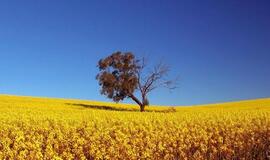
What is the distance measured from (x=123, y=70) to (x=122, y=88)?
250cm

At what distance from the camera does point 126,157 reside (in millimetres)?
13812

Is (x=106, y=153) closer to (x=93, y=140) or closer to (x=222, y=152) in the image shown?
(x=93, y=140)

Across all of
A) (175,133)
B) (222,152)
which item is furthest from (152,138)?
(222,152)

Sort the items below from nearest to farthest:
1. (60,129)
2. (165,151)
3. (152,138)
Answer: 1. (165,151)
2. (152,138)
3. (60,129)

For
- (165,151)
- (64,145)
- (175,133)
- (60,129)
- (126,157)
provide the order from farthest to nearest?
1. (60,129)
2. (175,133)
3. (64,145)
4. (165,151)
5. (126,157)

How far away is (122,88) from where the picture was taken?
57.6 meters

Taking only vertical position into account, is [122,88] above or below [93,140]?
above

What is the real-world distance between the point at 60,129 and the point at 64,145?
16.0 ft

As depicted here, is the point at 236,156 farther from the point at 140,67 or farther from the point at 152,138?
the point at 140,67

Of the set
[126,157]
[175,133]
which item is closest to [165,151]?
[126,157]

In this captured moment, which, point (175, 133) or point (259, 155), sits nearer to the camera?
point (259, 155)

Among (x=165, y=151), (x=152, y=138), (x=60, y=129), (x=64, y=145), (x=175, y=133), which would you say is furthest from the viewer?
(x=60, y=129)

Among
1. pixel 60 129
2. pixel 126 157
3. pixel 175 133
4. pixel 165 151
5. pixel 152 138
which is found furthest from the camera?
pixel 60 129

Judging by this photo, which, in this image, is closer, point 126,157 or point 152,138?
point 126,157
